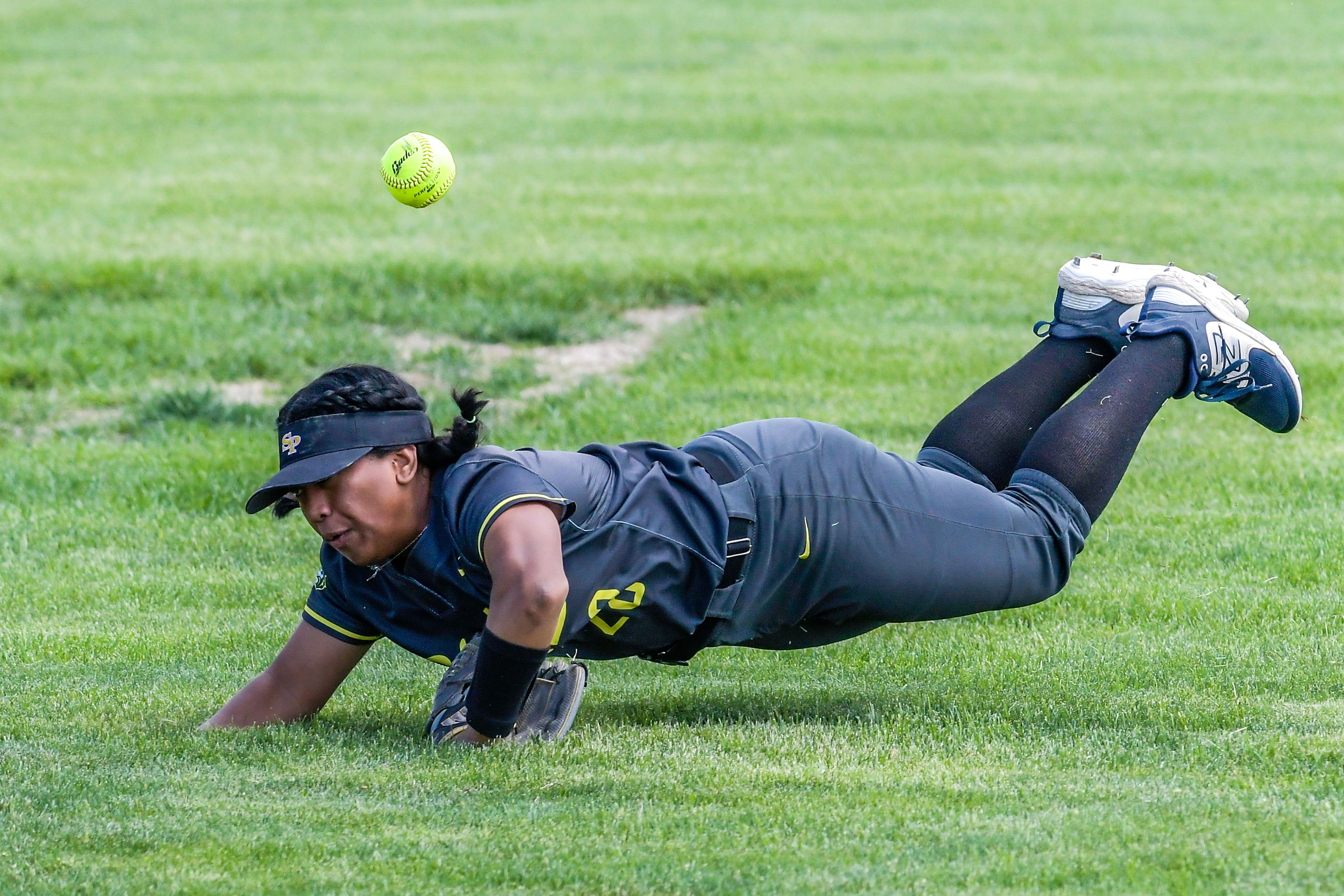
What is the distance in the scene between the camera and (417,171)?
7.41 metres

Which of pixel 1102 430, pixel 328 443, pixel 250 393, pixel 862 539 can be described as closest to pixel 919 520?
pixel 862 539

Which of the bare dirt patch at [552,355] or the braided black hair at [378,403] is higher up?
the braided black hair at [378,403]

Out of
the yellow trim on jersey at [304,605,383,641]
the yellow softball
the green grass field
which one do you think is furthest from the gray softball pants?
the yellow softball

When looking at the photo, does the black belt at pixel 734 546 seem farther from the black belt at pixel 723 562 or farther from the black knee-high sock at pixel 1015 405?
the black knee-high sock at pixel 1015 405

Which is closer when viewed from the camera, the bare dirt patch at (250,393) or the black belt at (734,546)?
the black belt at (734,546)

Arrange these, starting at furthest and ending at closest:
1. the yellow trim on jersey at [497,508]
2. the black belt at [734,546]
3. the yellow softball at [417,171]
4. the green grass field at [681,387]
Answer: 1. the yellow softball at [417,171]
2. the black belt at [734,546]
3. the yellow trim on jersey at [497,508]
4. the green grass field at [681,387]

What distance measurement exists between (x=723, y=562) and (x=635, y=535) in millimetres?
264

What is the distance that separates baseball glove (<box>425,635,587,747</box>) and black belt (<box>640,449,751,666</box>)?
27cm

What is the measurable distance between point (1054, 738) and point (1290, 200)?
1092cm

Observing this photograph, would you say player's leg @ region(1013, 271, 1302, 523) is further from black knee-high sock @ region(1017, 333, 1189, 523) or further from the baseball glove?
the baseball glove

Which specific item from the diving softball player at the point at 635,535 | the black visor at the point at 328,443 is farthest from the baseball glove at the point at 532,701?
the black visor at the point at 328,443

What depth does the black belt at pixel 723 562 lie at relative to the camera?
4.77m

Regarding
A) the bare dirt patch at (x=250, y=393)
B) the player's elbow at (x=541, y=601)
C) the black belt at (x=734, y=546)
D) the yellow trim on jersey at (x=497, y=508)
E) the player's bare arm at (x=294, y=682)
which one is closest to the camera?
the player's elbow at (x=541, y=601)

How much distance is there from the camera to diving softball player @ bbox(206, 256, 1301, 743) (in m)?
4.52
